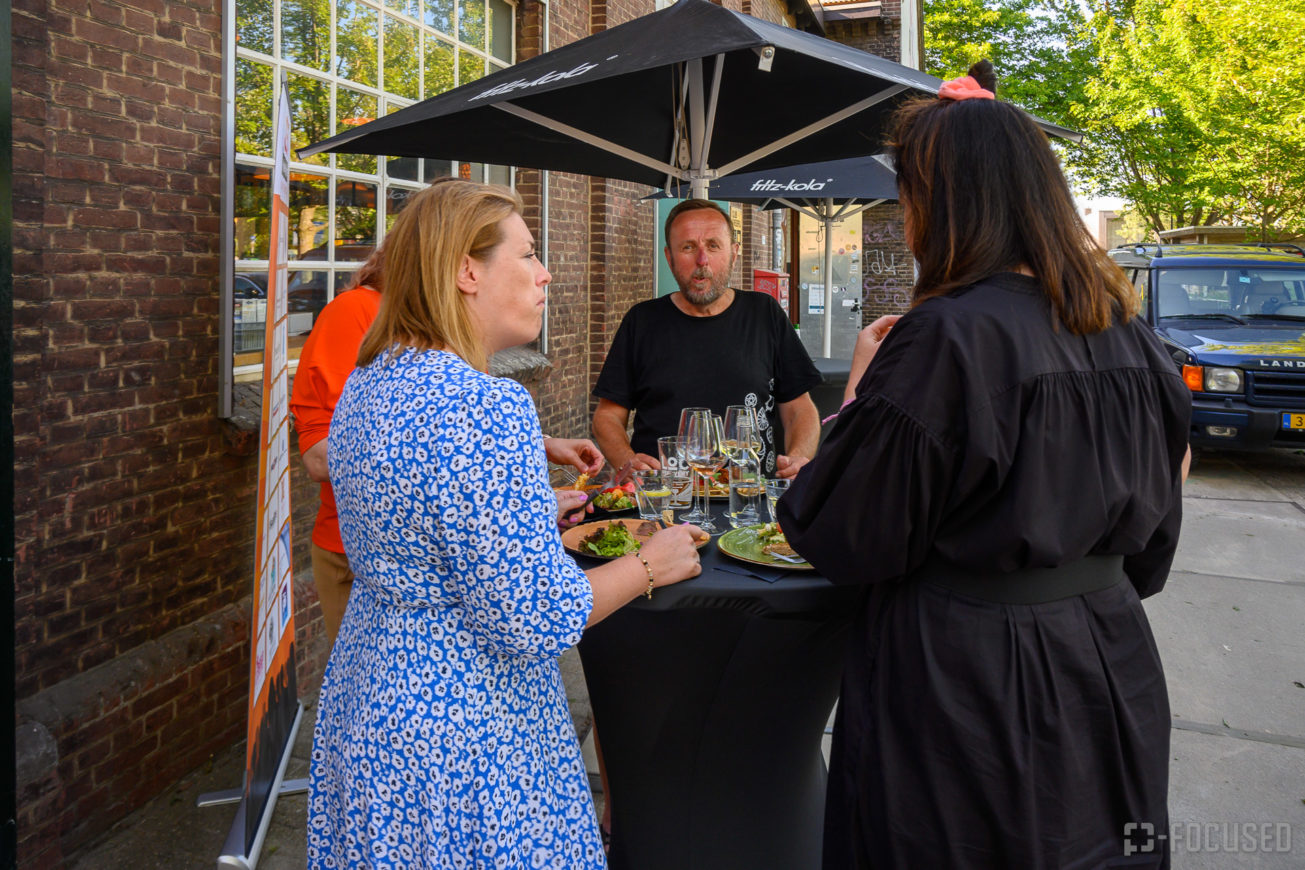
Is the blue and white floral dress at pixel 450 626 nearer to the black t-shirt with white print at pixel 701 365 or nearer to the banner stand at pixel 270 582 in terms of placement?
the banner stand at pixel 270 582

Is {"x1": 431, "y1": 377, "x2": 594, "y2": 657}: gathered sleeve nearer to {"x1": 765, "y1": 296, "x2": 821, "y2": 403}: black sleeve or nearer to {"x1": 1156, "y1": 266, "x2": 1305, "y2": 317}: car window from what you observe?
{"x1": 765, "y1": 296, "x2": 821, "y2": 403}: black sleeve

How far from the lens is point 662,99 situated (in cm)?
477

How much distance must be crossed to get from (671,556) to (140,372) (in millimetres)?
2361

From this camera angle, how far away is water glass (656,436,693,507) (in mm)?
2830

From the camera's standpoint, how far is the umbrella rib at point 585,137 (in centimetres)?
400

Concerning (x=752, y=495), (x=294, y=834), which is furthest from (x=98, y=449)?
(x=752, y=495)

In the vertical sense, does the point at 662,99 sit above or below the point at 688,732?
above

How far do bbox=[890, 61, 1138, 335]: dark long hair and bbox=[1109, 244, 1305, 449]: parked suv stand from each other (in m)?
7.99

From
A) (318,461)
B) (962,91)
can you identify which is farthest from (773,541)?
(318,461)

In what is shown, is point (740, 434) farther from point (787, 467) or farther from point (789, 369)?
point (789, 369)

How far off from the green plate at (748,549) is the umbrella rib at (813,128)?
2142mm

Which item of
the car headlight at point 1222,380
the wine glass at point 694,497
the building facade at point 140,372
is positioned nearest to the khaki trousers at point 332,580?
the building facade at point 140,372

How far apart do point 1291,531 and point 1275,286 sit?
4.63m

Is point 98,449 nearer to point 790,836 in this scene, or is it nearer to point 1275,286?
point 790,836
